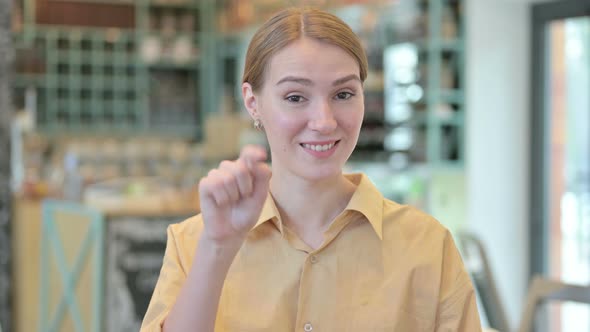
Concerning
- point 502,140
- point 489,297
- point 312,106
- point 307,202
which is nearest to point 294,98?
point 312,106

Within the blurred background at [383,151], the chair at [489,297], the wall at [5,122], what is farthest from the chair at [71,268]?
the chair at [489,297]

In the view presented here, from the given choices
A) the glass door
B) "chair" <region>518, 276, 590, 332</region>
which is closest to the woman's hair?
"chair" <region>518, 276, 590, 332</region>

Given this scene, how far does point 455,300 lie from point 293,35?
562 mm

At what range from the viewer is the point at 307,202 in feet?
5.05

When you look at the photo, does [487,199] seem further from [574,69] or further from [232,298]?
[232,298]

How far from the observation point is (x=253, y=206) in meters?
1.17

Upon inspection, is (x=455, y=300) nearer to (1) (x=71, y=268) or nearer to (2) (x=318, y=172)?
(2) (x=318, y=172)

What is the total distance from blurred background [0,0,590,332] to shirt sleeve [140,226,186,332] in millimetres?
1960

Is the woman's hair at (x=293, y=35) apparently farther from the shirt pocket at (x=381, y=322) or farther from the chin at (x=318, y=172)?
the shirt pocket at (x=381, y=322)

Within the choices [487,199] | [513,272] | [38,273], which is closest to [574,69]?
[487,199]

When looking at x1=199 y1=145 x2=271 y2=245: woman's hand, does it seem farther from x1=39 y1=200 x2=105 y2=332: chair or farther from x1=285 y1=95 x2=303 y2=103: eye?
x1=39 y1=200 x2=105 y2=332: chair

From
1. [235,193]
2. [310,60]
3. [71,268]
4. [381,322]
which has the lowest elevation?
[71,268]

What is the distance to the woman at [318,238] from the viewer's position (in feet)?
→ 4.65

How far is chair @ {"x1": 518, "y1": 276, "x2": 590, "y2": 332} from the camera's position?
3.00m
